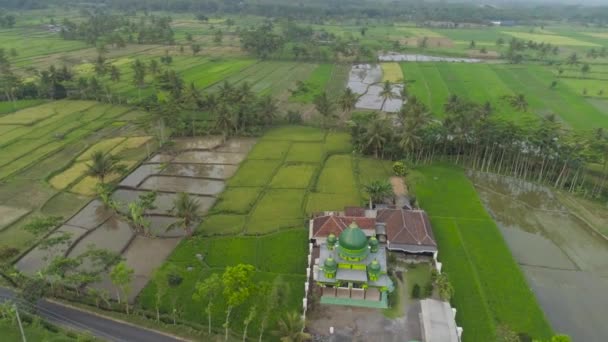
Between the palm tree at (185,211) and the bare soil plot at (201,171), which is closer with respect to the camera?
the palm tree at (185,211)

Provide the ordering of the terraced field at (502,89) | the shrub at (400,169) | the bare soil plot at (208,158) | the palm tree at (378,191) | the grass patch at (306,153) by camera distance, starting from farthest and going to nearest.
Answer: the terraced field at (502,89) → the grass patch at (306,153) → the bare soil plot at (208,158) → the shrub at (400,169) → the palm tree at (378,191)

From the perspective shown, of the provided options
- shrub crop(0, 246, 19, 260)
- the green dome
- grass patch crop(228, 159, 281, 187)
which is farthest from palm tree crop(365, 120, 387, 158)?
shrub crop(0, 246, 19, 260)

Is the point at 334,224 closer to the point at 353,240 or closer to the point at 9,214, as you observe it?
the point at 353,240

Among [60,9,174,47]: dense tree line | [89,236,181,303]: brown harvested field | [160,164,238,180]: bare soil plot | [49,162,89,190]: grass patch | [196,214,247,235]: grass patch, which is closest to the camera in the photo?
[89,236,181,303]: brown harvested field

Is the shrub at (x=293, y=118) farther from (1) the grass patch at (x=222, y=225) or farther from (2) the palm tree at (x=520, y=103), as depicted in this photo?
(2) the palm tree at (x=520, y=103)

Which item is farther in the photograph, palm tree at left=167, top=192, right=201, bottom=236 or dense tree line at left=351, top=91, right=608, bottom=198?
dense tree line at left=351, top=91, right=608, bottom=198

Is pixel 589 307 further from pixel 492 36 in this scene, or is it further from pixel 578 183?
pixel 492 36

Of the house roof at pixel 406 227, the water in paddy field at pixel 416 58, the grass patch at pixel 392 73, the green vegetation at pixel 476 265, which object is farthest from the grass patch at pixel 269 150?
the water in paddy field at pixel 416 58

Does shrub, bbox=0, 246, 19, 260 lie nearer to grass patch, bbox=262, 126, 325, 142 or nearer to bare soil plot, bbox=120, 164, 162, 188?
bare soil plot, bbox=120, 164, 162, 188
